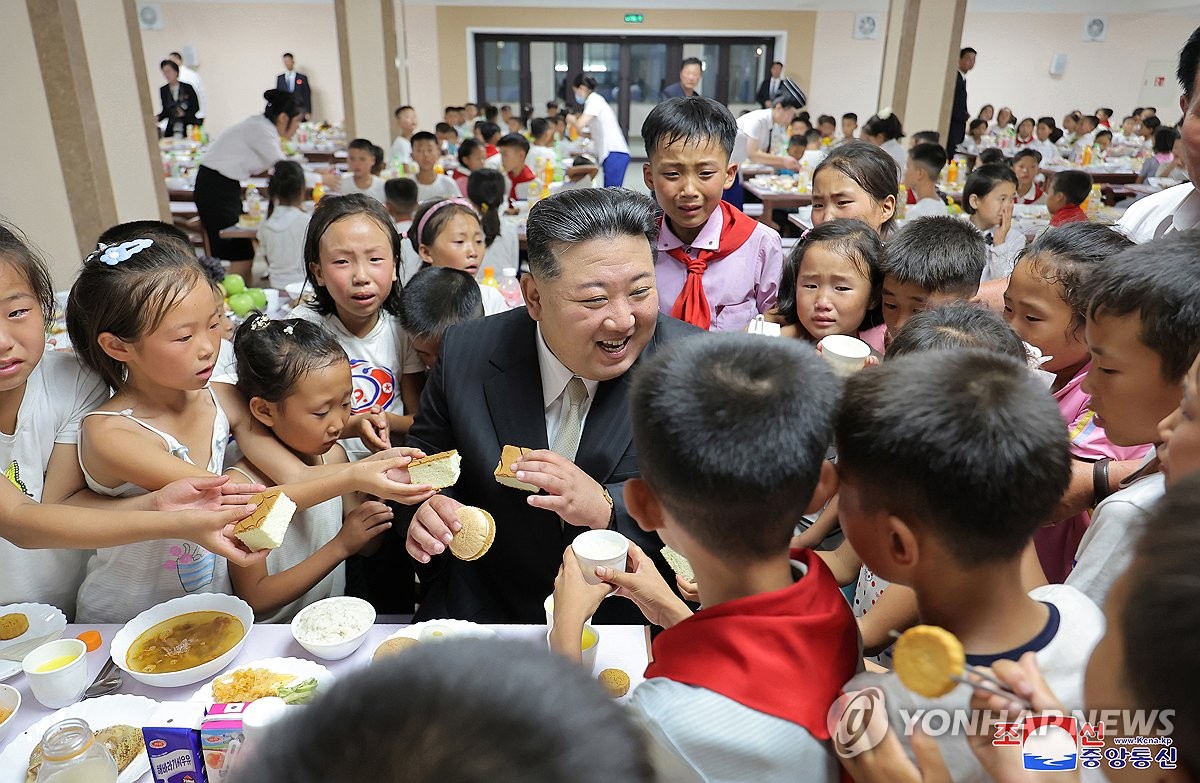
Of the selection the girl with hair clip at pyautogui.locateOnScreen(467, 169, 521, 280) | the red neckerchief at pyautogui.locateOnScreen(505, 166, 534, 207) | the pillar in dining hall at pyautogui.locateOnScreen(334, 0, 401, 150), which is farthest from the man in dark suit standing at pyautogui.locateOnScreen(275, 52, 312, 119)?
the girl with hair clip at pyautogui.locateOnScreen(467, 169, 521, 280)

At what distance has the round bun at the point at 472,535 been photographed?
5.63ft

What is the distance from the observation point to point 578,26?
1581 centimetres

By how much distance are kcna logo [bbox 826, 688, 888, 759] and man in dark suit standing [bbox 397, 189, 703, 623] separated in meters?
0.83

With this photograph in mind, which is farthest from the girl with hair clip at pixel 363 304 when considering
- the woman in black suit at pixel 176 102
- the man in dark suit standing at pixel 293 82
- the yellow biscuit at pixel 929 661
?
the man in dark suit standing at pixel 293 82

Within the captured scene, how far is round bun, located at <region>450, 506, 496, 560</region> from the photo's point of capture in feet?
5.63

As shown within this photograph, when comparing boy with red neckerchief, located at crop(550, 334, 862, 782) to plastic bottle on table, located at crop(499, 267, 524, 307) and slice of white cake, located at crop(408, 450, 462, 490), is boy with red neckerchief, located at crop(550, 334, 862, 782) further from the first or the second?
plastic bottle on table, located at crop(499, 267, 524, 307)

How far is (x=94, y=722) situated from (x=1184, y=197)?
3547mm

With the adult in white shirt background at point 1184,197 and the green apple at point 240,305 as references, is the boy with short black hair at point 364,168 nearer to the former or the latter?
the green apple at point 240,305

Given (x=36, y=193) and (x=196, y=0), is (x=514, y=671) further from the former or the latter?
(x=196, y=0)

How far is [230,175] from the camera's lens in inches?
255

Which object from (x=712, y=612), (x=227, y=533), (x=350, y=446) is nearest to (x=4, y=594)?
(x=227, y=533)

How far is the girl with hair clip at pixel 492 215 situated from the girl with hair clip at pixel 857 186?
2.40m

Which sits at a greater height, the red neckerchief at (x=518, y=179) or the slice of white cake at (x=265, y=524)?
the red neckerchief at (x=518, y=179)

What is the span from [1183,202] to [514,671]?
294cm
